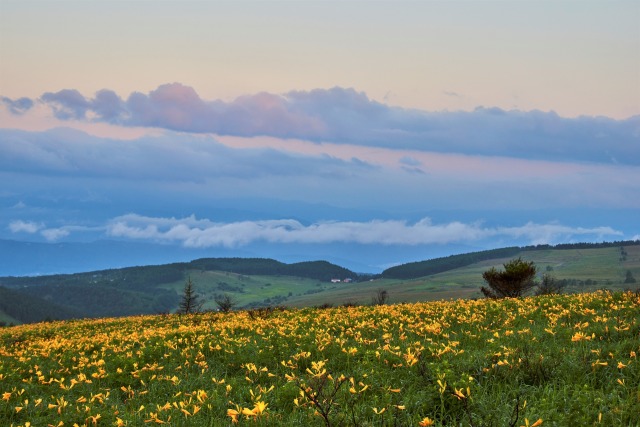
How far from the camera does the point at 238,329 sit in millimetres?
18938

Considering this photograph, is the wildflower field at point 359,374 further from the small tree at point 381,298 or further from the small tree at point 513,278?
the small tree at point 381,298

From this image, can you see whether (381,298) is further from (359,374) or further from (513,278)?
(359,374)

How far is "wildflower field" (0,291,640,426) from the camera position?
784cm

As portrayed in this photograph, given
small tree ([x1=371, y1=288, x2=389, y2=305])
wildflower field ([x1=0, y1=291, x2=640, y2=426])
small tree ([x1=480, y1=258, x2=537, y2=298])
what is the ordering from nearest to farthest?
wildflower field ([x1=0, y1=291, x2=640, y2=426])
small tree ([x1=480, y1=258, x2=537, y2=298])
small tree ([x1=371, y1=288, x2=389, y2=305])

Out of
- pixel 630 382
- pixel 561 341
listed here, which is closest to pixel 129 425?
pixel 630 382

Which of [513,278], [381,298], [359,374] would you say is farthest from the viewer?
[381,298]

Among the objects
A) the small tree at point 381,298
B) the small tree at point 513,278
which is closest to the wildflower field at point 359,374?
the small tree at point 513,278

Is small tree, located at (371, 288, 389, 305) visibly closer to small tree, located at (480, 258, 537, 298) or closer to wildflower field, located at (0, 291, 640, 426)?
small tree, located at (480, 258, 537, 298)

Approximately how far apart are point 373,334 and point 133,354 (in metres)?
6.93

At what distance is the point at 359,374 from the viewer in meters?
10.4

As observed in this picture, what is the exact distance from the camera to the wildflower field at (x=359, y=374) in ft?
25.7

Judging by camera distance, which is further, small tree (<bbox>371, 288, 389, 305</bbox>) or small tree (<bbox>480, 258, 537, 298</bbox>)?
small tree (<bbox>371, 288, 389, 305</bbox>)

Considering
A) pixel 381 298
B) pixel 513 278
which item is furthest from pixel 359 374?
pixel 381 298

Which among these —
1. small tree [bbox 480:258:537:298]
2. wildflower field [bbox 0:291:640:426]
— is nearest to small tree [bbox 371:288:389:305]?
small tree [bbox 480:258:537:298]
